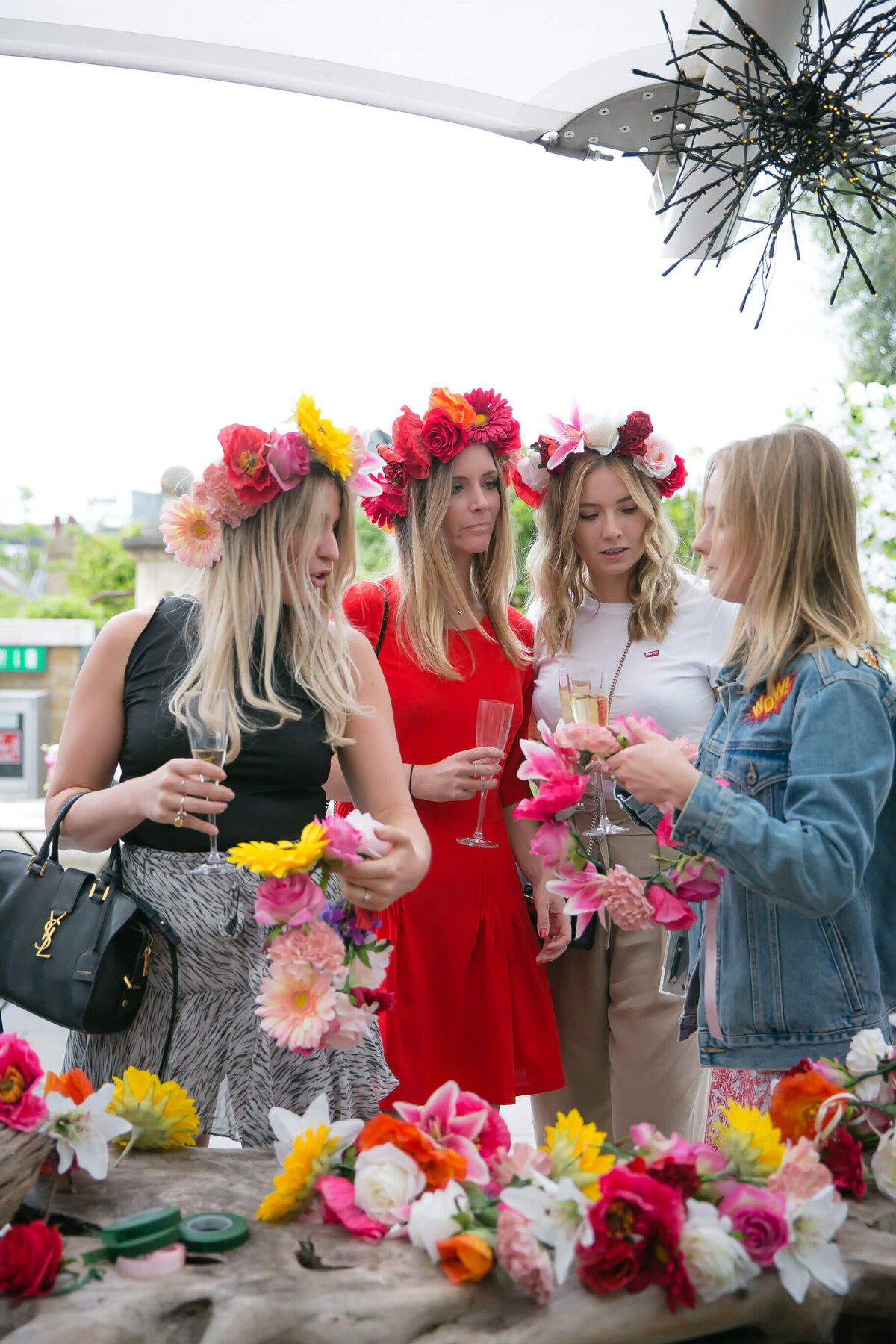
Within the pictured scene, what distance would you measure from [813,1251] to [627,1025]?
131 cm

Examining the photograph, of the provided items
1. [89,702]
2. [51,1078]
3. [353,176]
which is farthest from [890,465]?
[353,176]

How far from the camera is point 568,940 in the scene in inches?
91.6

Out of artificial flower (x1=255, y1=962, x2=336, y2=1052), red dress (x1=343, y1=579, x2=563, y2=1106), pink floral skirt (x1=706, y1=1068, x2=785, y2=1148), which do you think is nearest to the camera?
artificial flower (x1=255, y1=962, x2=336, y2=1052)

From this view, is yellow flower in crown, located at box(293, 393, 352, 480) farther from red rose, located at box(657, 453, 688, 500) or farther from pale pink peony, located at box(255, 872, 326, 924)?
red rose, located at box(657, 453, 688, 500)

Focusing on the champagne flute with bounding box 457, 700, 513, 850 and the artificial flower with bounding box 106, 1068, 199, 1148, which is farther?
the champagne flute with bounding box 457, 700, 513, 850

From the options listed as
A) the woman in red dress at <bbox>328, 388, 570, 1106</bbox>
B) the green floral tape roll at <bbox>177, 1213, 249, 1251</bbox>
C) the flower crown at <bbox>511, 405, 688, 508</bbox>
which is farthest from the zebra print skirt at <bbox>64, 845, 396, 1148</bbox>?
the flower crown at <bbox>511, 405, 688, 508</bbox>

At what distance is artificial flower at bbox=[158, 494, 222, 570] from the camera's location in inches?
72.7

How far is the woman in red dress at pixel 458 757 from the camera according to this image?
89.9 inches

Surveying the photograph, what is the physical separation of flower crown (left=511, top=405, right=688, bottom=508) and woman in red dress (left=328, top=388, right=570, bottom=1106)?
3.1 inches

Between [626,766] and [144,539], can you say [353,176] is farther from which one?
[626,766]

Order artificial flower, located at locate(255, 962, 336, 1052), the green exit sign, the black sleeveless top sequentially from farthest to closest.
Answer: the green exit sign, the black sleeveless top, artificial flower, located at locate(255, 962, 336, 1052)

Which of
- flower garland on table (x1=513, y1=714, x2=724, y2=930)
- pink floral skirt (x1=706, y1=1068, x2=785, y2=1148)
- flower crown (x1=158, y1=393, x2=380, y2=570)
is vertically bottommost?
pink floral skirt (x1=706, y1=1068, x2=785, y2=1148)

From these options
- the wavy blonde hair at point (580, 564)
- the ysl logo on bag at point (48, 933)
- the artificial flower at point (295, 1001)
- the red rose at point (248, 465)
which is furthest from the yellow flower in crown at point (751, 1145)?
the wavy blonde hair at point (580, 564)

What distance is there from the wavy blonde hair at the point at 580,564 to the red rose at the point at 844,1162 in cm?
142
